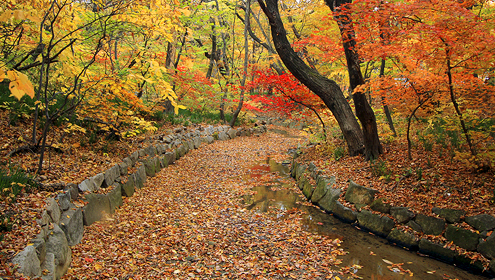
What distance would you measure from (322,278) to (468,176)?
10.3 ft

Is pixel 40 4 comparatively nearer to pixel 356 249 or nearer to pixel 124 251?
pixel 124 251

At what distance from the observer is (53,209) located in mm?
3363

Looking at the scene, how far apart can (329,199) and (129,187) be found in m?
4.16

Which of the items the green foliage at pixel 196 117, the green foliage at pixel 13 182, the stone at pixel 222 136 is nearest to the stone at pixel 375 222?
the green foliage at pixel 13 182

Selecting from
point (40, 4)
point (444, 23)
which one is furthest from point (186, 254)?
point (444, 23)

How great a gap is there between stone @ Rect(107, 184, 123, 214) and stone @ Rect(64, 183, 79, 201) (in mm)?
749

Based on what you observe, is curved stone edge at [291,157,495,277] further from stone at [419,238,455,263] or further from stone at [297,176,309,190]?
stone at [297,176,309,190]

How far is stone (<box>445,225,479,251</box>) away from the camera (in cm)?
387

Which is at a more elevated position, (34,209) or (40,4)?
(40,4)

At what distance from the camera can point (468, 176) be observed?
4.70 meters

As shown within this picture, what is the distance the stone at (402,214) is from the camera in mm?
4543

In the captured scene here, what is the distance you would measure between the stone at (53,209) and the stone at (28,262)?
738 mm

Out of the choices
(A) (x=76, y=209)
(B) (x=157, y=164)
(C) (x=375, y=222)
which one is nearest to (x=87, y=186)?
(A) (x=76, y=209)

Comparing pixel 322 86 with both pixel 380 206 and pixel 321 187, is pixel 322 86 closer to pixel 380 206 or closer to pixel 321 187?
pixel 321 187
